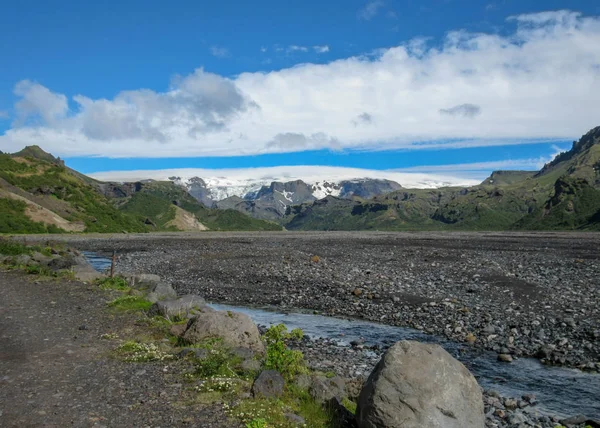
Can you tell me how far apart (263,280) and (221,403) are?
29513mm

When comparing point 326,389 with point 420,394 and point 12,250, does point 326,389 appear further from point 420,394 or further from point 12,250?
point 12,250

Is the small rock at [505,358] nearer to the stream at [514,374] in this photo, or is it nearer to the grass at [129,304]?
the stream at [514,374]

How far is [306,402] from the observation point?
37.0ft

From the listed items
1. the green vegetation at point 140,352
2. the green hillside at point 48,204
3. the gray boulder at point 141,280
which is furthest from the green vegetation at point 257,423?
the green hillside at point 48,204

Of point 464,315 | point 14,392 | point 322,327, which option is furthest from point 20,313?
point 464,315

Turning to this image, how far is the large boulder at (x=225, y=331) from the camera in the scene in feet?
52.4

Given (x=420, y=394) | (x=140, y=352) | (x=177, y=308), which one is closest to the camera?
(x=420, y=394)

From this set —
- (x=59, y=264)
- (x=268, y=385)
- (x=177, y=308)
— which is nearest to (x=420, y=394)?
(x=268, y=385)

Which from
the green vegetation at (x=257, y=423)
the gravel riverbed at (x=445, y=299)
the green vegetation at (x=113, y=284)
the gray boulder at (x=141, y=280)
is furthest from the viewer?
the gray boulder at (x=141, y=280)

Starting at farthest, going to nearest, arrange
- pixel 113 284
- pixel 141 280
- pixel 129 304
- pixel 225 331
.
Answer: pixel 141 280 < pixel 113 284 < pixel 129 304 < pixel 225 331

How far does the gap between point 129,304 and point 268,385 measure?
13071 millimetres

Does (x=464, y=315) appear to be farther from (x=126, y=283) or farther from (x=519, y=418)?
(x=126, y=283)

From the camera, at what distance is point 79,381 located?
1200 cm

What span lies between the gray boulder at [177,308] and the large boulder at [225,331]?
3509 millimetres
